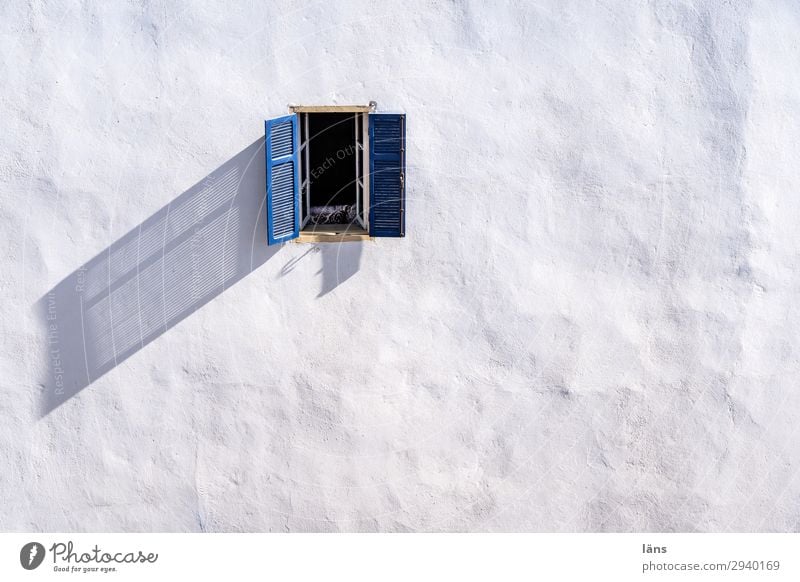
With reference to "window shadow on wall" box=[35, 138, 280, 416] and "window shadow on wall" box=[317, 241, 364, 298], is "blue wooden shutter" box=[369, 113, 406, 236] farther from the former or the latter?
"window shadow on wall" box=[35, 138, 280, 416]

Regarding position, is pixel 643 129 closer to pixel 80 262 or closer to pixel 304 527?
pixel 304 527

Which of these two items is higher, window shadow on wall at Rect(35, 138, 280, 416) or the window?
the window

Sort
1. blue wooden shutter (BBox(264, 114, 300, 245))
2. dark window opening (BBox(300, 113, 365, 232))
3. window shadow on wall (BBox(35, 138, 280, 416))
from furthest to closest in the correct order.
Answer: dark window opening (BBox(300, 113, 365, 232))
window shadow on wall (BBox(35, 138, 280, 416))
blue wooden shutter (BBox(264, 114, 300, 245))

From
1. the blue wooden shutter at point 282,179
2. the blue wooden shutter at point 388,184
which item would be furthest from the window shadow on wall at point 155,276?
the blue wooden shutter at point 388,184

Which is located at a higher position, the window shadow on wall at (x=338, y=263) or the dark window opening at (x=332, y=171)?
the dark window opening at (x=332, y=171)

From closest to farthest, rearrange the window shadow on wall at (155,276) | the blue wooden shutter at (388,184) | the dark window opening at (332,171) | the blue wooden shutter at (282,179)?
the blue wooden shutter at (282,179), the blue wooden shutter at (388,184), the window shadow on wall at (155,276), the dark window opening at (332,171)

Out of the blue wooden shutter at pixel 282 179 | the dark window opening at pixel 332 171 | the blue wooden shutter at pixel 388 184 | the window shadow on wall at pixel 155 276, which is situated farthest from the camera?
the dark window opening at pixel 332 171

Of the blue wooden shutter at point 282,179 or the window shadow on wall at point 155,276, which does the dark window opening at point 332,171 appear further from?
the window shadow on wall at point 155,276

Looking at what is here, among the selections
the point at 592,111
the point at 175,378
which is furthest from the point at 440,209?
the point at 175,378

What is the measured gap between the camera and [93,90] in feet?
19.0

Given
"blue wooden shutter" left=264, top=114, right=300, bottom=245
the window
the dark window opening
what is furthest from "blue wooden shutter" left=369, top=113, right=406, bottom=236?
"blue wooden shutter" left=264, top=114, right=300, bottom=245

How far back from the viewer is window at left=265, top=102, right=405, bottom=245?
5680 millimetres

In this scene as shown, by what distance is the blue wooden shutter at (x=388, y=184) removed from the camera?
18.7 ft

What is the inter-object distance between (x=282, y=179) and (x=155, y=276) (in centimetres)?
151
